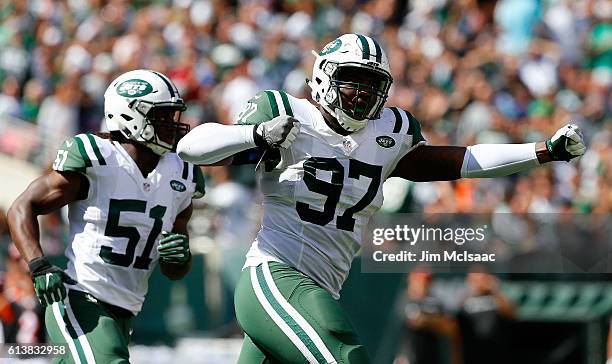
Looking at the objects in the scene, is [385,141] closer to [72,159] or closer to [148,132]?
[148,132]

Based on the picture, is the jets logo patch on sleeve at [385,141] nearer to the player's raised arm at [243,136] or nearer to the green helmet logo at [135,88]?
the player's raised arm at [243,136]

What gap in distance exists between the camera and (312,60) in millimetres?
11211

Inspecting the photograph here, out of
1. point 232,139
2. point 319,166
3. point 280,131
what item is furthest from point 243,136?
point 319,166

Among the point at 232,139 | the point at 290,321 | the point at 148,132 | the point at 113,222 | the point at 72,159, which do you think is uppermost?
the point at 148,132

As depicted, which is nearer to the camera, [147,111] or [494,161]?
[494,161]

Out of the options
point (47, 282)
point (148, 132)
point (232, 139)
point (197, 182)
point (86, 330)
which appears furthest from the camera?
point (197, 182)

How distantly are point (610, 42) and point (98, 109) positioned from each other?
464cm

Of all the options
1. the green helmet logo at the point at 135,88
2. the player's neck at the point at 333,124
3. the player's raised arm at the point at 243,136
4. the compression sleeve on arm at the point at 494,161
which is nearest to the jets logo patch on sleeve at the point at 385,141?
the player's neck at the point at 333,124

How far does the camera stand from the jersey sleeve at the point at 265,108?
15.5 ft

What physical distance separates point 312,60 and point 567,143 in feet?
21.4

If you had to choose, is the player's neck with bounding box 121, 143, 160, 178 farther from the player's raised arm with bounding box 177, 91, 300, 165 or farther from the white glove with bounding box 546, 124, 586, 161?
the white glove with bounding box 546, 124, 586, 161

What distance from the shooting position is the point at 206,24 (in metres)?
12.5

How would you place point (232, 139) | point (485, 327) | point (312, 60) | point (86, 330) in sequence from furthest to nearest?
point (312, 60), point (485, 327), point (86, 330), point (232, 139)

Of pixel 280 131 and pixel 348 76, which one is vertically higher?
pixel 348 76
